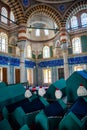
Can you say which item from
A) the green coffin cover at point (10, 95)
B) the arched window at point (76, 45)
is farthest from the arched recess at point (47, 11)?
the green coffin cover at point (10, 95)

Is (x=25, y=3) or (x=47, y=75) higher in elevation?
(x=25, y=3)

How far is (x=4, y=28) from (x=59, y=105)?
52.2 ft

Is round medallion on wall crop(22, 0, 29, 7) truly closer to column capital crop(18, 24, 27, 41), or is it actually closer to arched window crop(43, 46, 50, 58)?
column capital crop(18, 24, 27, 41)

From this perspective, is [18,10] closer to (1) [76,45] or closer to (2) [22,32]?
(2) [22,32]

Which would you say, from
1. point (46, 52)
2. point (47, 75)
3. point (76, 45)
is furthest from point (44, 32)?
point (47, 75)

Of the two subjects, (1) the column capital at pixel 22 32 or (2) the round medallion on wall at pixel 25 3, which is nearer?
(1) the column capital at pixel 22 32

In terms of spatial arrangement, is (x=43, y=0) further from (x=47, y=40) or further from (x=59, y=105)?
(x=59, y=105)

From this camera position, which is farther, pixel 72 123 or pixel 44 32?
pixel 44 32

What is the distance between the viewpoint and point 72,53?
55.7 ft

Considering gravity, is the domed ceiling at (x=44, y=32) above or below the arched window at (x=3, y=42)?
above

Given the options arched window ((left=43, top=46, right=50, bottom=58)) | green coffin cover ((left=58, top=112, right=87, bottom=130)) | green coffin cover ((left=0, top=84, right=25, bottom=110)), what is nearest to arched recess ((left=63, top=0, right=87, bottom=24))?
arched window ((left=43, top=46, right=50, bottom=58))

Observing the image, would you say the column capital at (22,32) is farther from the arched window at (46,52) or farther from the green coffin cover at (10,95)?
the green coffin cover at (10,95)

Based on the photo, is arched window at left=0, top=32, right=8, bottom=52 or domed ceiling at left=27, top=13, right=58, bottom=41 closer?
arched window at left=0, top=32, right=8, bottom=52

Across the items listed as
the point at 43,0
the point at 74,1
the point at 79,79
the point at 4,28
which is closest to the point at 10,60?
the point at 4,28
